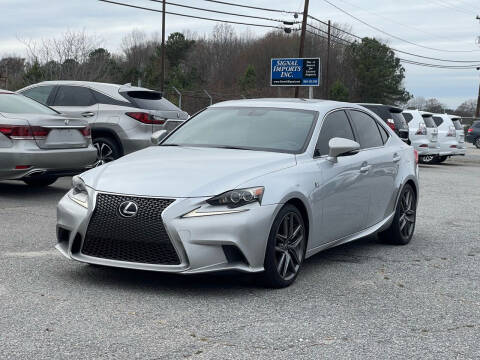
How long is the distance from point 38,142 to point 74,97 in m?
3.20

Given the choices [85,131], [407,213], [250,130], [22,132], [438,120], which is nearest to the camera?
[250,130]

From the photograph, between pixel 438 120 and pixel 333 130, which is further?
pixel 438 120

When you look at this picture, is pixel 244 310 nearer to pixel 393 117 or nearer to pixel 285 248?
pixel 285 248

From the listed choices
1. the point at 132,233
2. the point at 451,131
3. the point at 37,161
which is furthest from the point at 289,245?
the point at 451,131

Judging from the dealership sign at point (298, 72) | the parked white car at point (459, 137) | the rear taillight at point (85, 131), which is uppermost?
the dealership sign at point (298, 72)

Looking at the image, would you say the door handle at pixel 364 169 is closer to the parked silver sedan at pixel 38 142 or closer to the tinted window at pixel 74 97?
the parked silver sedan at pixel 38 142

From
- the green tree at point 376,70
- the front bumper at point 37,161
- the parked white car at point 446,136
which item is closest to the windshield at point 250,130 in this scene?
the front bumper at point 37,161

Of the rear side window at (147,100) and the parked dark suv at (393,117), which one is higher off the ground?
the rear side window at (147,100)

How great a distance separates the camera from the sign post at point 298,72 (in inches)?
1483

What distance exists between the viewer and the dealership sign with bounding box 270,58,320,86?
1483 inches

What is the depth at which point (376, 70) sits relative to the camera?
84688 mm

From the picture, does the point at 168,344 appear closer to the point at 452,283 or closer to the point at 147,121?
the point at 452,283

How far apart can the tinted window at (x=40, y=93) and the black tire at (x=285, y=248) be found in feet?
28.3

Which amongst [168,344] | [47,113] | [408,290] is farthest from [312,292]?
[47,113]
